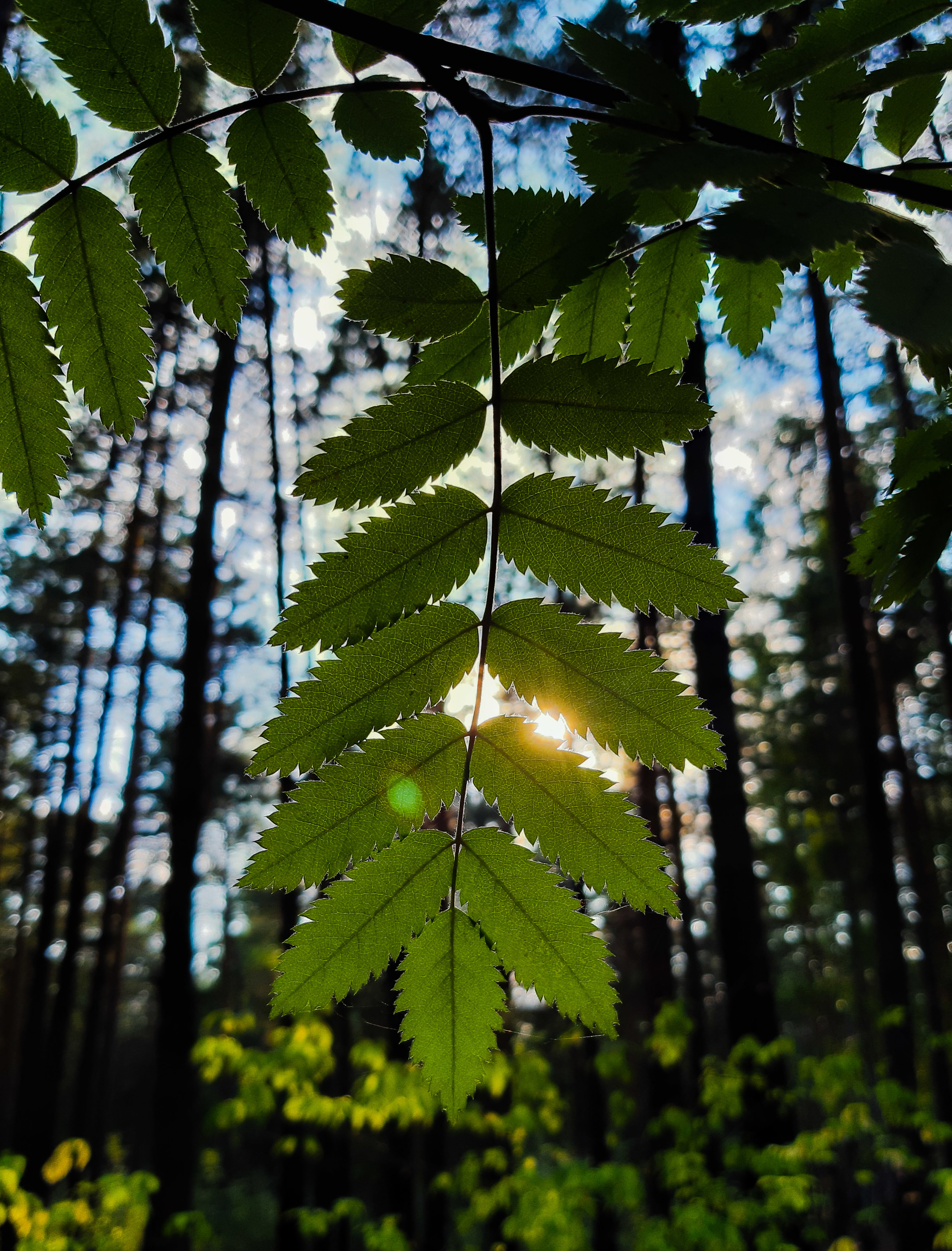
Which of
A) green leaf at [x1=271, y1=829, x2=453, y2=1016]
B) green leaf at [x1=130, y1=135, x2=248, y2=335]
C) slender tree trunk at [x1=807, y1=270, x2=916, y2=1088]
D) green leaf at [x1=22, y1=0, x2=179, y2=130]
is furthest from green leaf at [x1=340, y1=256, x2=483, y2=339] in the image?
slender tree trunk at [x1=807, y1=270, x2=916, y2=1088]

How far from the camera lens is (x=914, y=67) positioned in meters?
0.72

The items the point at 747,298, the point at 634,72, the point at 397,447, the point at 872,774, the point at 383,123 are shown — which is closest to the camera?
the point at 634,72

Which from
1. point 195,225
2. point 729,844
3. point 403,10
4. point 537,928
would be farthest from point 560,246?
point 729,844

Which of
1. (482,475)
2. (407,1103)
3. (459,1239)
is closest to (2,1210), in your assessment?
(407,1103)

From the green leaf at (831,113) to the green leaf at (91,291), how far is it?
730 millimetres

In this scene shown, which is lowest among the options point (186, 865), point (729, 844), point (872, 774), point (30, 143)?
point (30, 143)

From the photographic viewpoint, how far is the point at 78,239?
2.45ft

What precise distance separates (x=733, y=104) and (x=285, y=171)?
467 millimetres

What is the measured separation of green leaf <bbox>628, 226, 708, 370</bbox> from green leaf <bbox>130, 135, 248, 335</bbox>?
Answer: 0.42 m

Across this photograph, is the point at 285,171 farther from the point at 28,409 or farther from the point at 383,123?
the point at 28,409

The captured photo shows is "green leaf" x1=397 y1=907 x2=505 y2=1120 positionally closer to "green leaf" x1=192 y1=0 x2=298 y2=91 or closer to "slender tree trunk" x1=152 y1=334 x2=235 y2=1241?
"green leaf" x1=192 y1=0 x2=298 y2=91

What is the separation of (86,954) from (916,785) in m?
29.7

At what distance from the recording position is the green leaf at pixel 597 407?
0.70 metres

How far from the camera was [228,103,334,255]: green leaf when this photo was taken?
777mm
